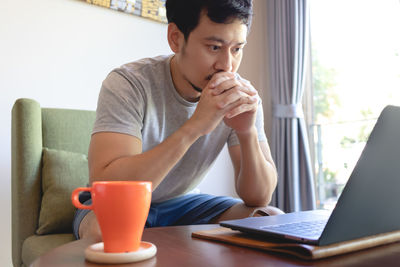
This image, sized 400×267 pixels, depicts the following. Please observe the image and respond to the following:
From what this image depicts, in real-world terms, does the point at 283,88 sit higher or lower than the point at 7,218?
higher

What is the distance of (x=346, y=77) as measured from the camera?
280cm

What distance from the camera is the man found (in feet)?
3.90

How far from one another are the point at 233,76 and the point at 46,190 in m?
0.86

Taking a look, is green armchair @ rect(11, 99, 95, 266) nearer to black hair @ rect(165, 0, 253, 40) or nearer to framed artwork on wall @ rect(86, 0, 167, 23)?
black hair @ rect(165, 0, 253, 40)

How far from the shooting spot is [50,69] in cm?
227

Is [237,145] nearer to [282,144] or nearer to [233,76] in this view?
[233,76]

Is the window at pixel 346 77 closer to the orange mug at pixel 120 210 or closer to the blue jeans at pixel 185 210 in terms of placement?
the blue jeans at pixel 185 210

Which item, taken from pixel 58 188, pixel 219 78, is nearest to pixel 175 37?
pixel 219 78

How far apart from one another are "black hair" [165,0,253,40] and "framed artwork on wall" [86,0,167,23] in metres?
1.15

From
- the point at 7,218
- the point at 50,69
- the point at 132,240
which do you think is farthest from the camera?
the point at 50,69

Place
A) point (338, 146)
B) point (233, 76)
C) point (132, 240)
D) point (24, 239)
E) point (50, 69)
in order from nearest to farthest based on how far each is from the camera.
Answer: point (132, 240)
point (233, 76)
point (24, 239)
point (50, 69)
point (338, 146)

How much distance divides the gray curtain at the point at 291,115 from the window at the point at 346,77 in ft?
0.50

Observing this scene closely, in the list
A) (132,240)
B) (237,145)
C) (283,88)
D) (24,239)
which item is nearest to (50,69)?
(24,239)

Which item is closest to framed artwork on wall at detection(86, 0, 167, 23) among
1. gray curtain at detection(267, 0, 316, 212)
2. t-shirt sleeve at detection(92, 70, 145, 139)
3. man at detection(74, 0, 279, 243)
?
gray curtain at detection(267, 0, 316, 212)
